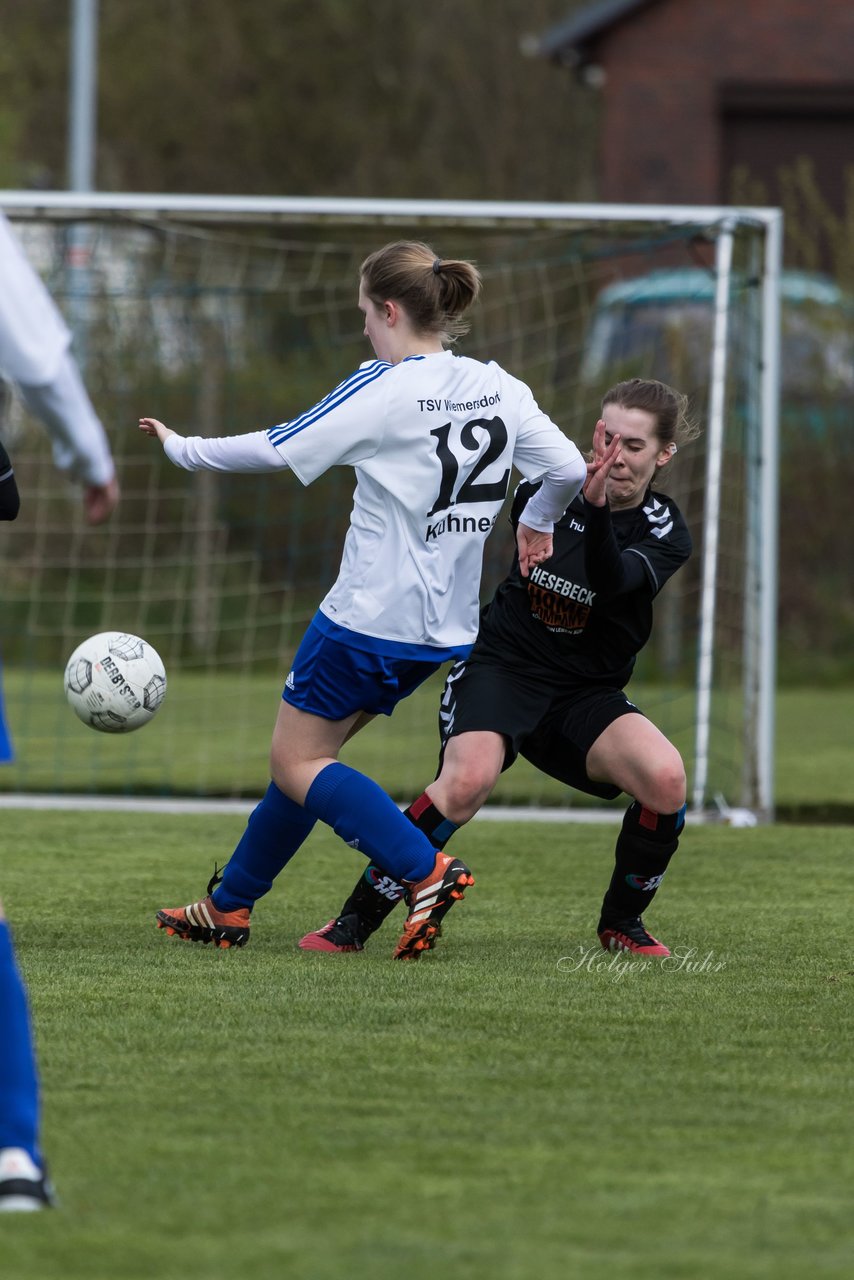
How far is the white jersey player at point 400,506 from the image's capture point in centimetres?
440

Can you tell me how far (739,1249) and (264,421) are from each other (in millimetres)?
10813

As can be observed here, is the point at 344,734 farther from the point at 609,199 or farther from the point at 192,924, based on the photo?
the point at 609,199

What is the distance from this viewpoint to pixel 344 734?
4684mm

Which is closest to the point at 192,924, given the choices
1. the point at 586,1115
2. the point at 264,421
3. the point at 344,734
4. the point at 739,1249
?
the point at 344,734

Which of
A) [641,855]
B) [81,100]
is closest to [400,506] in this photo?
[641,855]

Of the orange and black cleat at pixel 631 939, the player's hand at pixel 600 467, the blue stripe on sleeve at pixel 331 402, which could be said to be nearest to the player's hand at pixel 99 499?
the blue stripe on sleeve at pixel 331 402

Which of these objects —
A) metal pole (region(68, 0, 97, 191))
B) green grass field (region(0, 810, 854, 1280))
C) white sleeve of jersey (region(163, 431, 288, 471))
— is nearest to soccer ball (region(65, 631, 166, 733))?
green grass field (region(0, 810, 854, 1280))

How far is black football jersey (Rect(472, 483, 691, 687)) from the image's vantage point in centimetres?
482

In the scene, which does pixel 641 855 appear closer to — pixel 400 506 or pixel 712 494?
pixel 400 506

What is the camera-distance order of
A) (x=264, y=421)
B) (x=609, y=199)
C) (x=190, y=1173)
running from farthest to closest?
1. (x=609, y=199)
2. (x=264, y=421)
3. (x=190, y=1173)

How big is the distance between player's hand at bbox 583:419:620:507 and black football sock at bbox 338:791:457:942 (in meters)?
0.84

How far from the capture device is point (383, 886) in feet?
15.6

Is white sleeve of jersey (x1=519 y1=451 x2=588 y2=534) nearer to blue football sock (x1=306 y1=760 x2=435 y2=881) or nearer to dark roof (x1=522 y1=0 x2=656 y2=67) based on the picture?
blue football sock (x1=306 y1=760 x2=435 y2=881)

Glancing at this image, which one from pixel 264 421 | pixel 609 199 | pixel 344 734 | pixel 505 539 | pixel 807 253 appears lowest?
pixel 344 734
